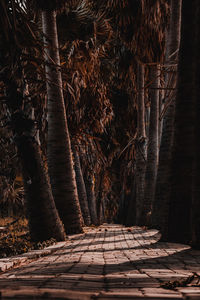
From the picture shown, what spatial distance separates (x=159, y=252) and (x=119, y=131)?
14654 millimetres

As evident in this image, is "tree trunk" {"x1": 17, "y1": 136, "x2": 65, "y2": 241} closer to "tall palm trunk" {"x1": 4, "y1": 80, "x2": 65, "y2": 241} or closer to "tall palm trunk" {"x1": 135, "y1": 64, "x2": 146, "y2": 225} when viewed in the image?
"tall palm trunk" {"x1": 4, "y1": 80, "x2": 65, "y2": 241}

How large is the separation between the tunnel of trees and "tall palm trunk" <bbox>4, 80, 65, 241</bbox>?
0.02 meters

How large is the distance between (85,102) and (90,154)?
4.32m

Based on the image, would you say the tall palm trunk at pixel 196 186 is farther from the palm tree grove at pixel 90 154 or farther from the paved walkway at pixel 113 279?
the paved walkway at pixel 113 279

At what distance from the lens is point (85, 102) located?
1188 centimetres

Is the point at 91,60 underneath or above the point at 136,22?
underneath

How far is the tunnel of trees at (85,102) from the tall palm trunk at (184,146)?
0.02 m

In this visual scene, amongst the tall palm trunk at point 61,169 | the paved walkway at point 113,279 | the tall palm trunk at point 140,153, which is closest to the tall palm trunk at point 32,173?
the tall palm trunk at point 61,169

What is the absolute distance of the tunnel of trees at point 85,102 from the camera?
5.77m

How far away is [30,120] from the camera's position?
6.74 m

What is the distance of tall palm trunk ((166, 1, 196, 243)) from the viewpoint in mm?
5688

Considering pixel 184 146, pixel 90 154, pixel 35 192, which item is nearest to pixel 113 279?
pixel 184 146

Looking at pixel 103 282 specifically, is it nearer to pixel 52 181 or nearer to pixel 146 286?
pixel 146 286

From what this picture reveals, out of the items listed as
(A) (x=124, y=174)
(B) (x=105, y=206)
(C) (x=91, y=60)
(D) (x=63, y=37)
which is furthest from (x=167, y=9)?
(B) (x=105, y=206)
